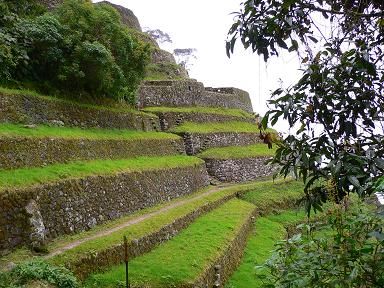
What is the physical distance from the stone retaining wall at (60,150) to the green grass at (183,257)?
3.61 m

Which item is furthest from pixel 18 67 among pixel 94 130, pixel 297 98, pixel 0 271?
pixel 297 98

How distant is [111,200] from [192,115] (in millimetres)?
15835

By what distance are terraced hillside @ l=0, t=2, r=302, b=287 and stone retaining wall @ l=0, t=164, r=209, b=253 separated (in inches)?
1.0

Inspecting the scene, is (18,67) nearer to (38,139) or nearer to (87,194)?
(38,139)

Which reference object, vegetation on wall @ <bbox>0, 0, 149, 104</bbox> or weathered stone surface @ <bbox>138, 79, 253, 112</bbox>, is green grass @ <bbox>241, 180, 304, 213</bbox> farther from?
vegetation on wall @ <bbox>0, 0, 149, 104</bbox>

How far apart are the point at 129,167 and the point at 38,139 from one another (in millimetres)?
4154

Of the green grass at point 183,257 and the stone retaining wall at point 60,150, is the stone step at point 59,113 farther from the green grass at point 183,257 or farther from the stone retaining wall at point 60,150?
the green grass at point 183,257

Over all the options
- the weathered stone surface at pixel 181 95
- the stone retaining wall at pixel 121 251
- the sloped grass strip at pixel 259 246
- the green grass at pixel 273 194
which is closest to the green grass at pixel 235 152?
the green grass at pixel 273 194

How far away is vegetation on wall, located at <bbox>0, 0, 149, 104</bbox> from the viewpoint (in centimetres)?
1417

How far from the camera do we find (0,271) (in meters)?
7.42

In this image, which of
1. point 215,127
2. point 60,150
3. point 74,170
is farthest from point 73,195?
point 215,127

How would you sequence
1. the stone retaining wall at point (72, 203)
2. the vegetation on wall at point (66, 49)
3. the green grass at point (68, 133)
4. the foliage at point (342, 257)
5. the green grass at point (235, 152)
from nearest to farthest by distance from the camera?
the foliage at point (342, 257)
the stone retaining wall at point (72, 203)
the green grass at point (68, 133)
the vegetation on wall at point (66, 49)
the green grass at point (235, 152)

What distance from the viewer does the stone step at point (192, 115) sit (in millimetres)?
25391

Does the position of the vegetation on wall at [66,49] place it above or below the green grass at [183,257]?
above
